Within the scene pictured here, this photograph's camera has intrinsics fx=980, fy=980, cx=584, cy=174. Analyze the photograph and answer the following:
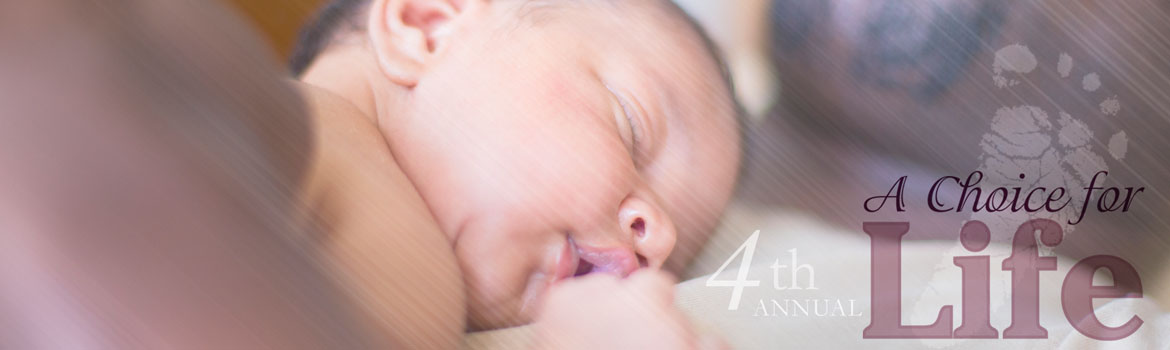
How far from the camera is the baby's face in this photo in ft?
1.48

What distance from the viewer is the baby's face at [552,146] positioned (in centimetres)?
45

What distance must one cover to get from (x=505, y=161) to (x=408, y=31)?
80mm

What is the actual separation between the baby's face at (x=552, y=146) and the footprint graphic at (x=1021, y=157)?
0.15m

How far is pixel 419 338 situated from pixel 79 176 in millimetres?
164

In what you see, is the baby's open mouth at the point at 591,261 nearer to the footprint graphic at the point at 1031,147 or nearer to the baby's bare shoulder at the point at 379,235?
the baby's bare shoulder at the point at 379,235

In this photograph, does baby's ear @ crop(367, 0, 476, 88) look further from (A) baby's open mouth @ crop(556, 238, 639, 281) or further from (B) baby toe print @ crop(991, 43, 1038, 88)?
(B) baby toe print @ crop(991, 43, 1038, 88)

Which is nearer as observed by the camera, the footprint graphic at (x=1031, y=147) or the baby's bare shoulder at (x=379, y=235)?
the baby's bare shoulder at (x=379, y=235)

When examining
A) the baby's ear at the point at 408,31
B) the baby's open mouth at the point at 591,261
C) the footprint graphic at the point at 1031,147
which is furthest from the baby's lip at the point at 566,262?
the footprint graphic at the point at 1031,147

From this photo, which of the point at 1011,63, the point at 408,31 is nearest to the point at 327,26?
the point at 408,31

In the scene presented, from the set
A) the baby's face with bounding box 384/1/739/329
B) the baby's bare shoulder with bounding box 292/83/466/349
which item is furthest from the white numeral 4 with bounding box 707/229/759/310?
the baby's bare shoulder with bounding box 292/83/466/349

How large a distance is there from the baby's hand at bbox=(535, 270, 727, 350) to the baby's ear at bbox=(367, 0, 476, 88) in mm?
126

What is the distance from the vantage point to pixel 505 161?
452 millimetres

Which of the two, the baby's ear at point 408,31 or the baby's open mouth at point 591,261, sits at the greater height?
the baby's ear at point 408,31

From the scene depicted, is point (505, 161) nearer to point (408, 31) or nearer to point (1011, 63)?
point (408, 31)
